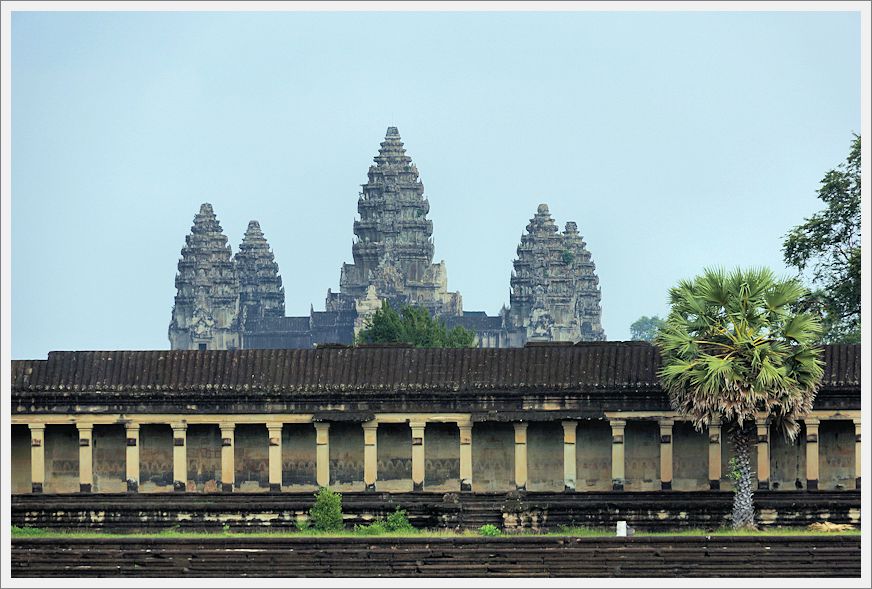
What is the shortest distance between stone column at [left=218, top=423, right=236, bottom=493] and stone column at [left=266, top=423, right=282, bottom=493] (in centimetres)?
86

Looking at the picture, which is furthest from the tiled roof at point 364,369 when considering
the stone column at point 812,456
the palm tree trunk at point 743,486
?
the palm tree trunk at point 743,486

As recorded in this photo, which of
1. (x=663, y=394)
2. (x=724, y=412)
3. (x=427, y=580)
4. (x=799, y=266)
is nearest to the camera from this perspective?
(x=427, y=580)

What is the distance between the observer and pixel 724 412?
185ft

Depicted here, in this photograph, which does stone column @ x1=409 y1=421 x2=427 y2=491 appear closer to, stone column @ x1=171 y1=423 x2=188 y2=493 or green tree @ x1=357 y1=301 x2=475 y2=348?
stone column @ x1=171 y1=423 x2=188 y2=493

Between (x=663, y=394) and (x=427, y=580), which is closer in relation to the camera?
(x=427, y=580)

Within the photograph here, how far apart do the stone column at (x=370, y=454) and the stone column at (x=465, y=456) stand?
1.95m

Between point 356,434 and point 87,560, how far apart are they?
1442 cm

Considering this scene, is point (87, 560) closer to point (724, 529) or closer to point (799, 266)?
point (724, 529)

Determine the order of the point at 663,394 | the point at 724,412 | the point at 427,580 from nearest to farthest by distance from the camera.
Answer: the point at 427,580 → the point at 724,412 → the point at 663,394

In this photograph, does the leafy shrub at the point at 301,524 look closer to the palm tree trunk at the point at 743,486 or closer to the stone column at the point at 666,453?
the stone column at the point at 666,453

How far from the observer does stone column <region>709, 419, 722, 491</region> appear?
202 feet

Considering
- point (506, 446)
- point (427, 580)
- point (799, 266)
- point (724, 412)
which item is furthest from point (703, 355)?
point (799, 266)

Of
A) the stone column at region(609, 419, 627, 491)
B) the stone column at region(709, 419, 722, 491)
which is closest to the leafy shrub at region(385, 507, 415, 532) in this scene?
the stone column at region(609, 419, 627, 491)

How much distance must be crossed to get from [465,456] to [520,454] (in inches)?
48.9
